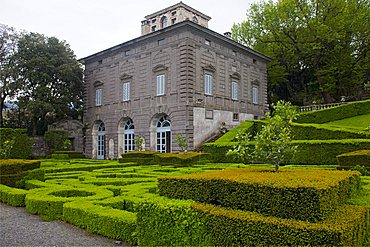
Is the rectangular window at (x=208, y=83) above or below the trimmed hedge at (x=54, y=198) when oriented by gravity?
above

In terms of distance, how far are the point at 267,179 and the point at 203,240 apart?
1283 mm

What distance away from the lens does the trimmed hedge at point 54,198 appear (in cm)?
777

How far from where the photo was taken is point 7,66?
3319 centimetres

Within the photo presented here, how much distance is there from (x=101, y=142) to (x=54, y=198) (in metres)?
25.2

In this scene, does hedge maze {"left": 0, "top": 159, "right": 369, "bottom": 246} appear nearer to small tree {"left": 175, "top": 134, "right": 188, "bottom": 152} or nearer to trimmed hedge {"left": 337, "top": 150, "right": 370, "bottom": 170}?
trimmed hedge {"left": 337, "top": 150, "right": 370, "bottom": 170}

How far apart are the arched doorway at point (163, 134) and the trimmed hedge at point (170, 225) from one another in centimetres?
2123

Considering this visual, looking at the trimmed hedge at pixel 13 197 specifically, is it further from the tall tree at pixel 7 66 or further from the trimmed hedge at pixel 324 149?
the tall tree at pixel 7 66

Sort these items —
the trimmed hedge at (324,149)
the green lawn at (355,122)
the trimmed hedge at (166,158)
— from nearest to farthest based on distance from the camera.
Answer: the trimmed hedge at (324,149) < the trimmed hedge at (166,158) < the green lawn at (355,122)

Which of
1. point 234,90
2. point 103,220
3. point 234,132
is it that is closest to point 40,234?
point 103,220

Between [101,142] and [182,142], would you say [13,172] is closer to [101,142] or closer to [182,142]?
[182,142]

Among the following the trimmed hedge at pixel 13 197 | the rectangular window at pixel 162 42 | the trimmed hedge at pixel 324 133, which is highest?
the rectangular window at pixel 162 42

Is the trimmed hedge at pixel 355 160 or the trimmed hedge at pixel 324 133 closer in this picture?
the trimmed hedge at pixel 355 160

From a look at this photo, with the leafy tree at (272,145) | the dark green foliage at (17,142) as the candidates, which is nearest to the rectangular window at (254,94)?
the dark green foliage at (17,142)

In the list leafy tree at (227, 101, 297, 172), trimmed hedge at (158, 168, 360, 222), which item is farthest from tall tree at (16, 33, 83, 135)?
trimmed hedge at (158, 168, 360, 222)
